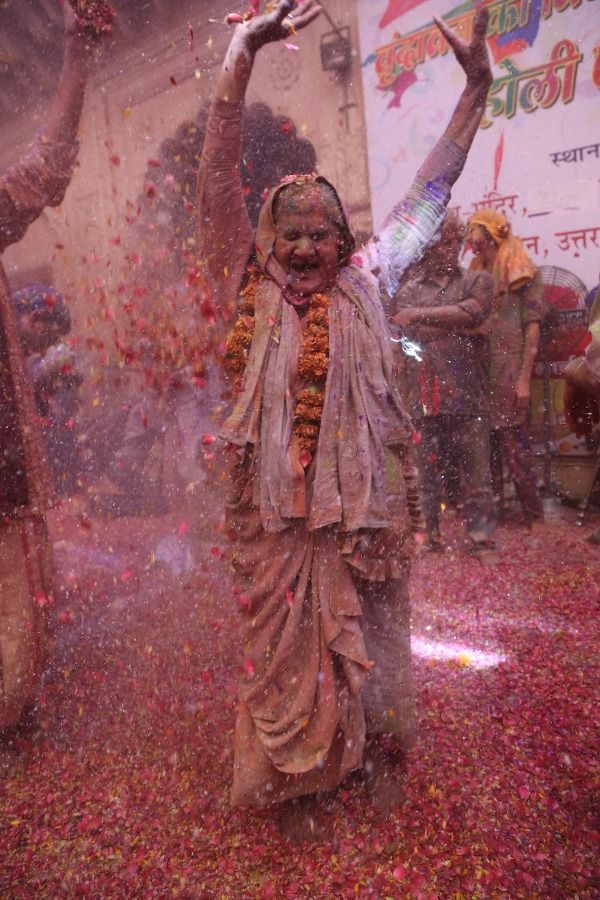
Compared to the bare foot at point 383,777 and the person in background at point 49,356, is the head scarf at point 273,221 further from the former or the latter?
the bare foot at point 383,777

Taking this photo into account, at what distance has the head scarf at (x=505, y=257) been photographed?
11.2ft

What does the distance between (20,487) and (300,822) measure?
158 centimetres

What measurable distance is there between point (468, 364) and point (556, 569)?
133 centimetres

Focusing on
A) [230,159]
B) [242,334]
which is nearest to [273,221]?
[230,159]

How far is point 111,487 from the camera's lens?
452 cm

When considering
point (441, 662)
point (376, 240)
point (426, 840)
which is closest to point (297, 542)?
point (426, 840)

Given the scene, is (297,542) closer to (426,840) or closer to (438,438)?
(426,840)

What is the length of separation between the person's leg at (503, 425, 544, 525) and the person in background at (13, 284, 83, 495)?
2704 mm

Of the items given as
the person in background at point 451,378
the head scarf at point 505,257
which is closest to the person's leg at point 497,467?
the person in background at point 451,378

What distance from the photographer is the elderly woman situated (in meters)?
1.75

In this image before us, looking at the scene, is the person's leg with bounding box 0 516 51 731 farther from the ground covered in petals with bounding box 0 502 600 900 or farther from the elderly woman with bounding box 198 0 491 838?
the elderly woman with bounding box 198 0 491 838

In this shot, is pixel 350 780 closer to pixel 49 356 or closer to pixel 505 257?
pixel 49 356

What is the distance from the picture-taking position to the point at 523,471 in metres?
3.95

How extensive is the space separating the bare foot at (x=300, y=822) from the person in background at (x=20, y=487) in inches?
46.1
